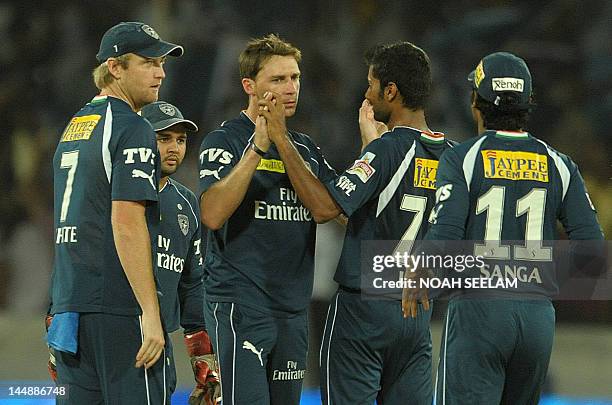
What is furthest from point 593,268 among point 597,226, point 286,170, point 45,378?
point 45,378

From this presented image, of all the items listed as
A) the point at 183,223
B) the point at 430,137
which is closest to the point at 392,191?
the point at 430,137

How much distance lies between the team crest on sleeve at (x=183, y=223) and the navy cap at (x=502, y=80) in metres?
1.53

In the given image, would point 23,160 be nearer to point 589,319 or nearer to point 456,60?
point 456,60

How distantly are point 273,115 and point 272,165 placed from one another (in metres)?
0.26

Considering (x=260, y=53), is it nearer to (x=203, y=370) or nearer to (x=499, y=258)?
(x=499, y=258)

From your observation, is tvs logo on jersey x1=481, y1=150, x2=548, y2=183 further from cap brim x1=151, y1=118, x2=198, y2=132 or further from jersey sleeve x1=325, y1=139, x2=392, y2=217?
cap brim x1=151, y1=118, x2=198, y2=132

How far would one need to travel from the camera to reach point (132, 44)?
3.44 metres

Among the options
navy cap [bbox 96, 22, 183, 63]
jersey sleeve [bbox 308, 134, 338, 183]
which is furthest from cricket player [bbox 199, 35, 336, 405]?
navy cap [bbox 96, 22, 183, 63]

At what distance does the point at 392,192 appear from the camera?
3.96 metres

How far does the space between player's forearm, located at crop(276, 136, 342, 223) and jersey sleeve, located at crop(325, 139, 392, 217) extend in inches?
1.4

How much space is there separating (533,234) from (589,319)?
14.8 feet

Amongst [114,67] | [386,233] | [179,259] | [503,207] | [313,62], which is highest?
[313,62]

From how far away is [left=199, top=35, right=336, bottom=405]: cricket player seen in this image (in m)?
3.86

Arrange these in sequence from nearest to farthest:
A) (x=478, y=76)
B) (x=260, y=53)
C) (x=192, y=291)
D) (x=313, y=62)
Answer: (x=478, y=76), (x=260, y=53), (x=192, y=291), (x=313, y=62)
